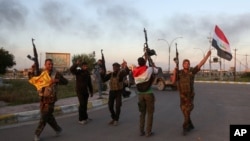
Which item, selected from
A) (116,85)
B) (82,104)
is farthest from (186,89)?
(82,104)

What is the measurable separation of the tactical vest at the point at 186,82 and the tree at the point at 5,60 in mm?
39571

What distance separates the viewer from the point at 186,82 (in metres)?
9.41

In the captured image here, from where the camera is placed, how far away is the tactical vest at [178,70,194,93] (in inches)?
370

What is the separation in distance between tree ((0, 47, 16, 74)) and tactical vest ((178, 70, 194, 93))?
39571 mm

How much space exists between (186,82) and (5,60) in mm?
41124

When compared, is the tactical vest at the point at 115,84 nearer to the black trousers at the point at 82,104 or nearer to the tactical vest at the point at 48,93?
the black trousers at the point at 82,104

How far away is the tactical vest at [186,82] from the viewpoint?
9.39 meters

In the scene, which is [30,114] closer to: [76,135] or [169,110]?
[76,135]

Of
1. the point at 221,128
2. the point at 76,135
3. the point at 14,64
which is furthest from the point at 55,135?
the point at 14,64

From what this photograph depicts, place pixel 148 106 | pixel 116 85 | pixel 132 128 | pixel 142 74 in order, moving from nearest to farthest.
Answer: pixel 148 106
pixel 142 74
pixel 132 128
pixel 116 85

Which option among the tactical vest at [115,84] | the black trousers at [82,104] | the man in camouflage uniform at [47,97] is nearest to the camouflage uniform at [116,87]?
the tactical vest at [115,84]

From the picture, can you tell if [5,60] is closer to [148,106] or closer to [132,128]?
[132,128]

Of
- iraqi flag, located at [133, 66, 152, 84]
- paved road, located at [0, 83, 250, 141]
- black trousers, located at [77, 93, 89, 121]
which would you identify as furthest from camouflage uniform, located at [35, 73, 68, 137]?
black trousers, located at [77, 93, 89, 121]

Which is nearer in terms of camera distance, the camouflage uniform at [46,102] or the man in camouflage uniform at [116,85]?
the camouflage uniform at [46,102]
